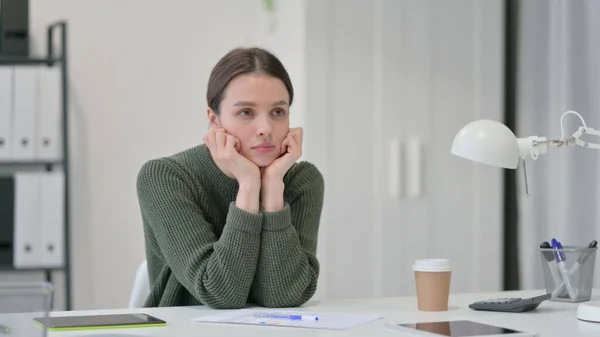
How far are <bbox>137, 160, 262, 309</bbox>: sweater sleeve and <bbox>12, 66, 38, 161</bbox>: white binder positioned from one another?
133 centimetres

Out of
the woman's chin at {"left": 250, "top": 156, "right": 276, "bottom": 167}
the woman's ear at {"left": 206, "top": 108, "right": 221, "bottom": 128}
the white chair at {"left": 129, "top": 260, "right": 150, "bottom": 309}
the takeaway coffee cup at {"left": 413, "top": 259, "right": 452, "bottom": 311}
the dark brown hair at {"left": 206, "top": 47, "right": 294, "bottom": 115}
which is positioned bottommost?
the white chair at {"left": 129, "top": 260, "right": 150, "bottom": 309}

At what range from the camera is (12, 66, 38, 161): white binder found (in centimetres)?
324

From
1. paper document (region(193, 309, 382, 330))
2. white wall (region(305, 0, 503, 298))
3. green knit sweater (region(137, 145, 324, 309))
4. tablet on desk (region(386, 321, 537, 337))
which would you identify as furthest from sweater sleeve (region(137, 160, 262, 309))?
white wall (region(305, 0, 503, 298))

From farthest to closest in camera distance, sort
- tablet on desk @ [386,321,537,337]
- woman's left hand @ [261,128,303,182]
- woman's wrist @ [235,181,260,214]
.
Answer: woman's left hand @ [261,128,303,182] → woman's wrist @ [235,181,260,214] → tablet on desk @ [386,321,537,337]

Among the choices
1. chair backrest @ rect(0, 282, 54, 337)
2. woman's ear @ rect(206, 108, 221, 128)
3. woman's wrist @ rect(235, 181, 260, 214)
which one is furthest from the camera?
woman's ear @ rect(206, 108, 221, 128)

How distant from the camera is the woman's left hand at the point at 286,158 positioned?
2117mm

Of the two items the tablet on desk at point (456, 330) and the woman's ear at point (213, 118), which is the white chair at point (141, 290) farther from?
the tablet on desk at point (456, 330)

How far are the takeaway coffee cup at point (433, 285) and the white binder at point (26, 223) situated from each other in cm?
183

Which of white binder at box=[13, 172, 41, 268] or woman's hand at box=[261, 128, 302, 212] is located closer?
woman's hand at box=[261, 128, 302, 212]

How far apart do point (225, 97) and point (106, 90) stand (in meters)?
1.55

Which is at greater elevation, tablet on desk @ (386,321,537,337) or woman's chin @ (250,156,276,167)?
woman's chin @ (250,156,276,167)

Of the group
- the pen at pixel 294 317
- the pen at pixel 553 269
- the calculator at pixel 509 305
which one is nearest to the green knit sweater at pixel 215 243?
the pen at pixel 294 317

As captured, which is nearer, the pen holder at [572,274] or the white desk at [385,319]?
the white desk at [385,319]

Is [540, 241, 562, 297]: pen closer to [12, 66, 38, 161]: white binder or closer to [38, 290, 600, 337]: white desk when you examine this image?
[38, 290, 600, 337]: white desk
